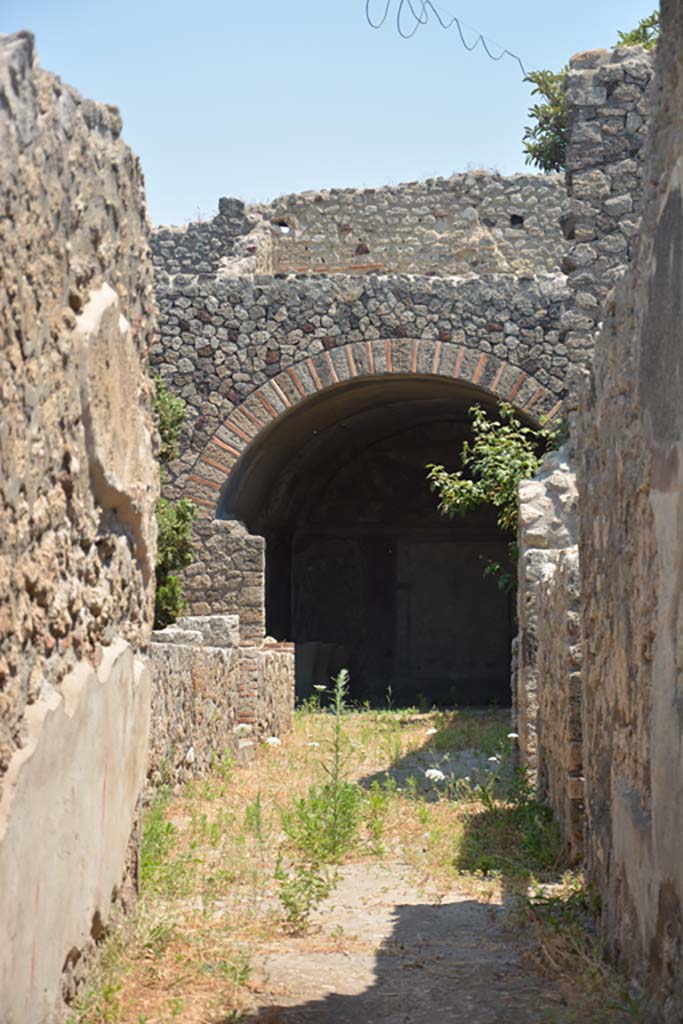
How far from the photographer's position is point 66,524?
297 centimetres

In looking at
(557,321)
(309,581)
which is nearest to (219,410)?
(557,321)

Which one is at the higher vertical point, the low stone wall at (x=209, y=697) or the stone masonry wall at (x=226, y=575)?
the stone masonry wall at (x=226, y=575)

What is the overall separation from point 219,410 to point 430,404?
14.8ft

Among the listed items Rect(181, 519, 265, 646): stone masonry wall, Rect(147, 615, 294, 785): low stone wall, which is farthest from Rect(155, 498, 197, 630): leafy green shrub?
Rect(147, 615, 294, 785): low stone wall

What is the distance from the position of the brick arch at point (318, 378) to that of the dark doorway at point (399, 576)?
194 inches

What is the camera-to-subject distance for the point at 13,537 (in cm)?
251

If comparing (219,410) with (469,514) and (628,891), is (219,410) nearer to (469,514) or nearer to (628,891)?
(469,514)

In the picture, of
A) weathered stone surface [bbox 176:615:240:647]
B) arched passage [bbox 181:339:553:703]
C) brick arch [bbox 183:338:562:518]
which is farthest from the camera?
arched passage [bbox 181:339:553:703]

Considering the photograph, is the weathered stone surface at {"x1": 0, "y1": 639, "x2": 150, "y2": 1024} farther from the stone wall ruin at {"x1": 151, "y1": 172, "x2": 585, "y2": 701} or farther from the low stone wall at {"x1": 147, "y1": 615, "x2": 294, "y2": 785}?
the stone wall ruin at {"x1": 151, "y1": 172, "x2": 585, "y2": 701}

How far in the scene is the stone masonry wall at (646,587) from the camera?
9.50ft

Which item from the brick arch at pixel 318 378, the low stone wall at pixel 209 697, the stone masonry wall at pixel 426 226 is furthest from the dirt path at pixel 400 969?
the stone masonry wall at pixel 426 226

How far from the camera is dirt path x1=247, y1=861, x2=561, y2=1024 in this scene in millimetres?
3439

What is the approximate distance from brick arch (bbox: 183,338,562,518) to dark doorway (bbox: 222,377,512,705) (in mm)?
4921

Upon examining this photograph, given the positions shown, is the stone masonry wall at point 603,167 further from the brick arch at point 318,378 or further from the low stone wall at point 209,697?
the low stone wall at point 209,697
